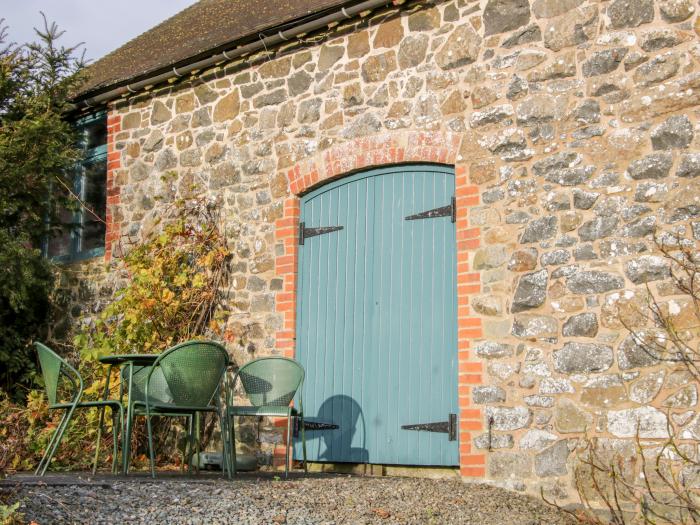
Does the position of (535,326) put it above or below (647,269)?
below

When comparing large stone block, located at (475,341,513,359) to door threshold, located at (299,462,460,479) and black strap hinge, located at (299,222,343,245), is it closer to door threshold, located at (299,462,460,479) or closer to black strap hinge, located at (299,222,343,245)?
door threshold, located at (299,462,460,479)

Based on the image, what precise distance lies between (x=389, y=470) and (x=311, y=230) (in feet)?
7.10

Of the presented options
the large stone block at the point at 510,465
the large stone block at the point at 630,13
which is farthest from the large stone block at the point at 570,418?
the large stone block at the point at 630,13

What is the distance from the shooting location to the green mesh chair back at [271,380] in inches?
269

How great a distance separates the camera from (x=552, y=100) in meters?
6.29

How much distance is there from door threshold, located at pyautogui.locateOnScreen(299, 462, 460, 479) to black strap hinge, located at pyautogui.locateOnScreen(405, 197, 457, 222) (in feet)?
6.32

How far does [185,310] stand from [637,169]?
14.1ft

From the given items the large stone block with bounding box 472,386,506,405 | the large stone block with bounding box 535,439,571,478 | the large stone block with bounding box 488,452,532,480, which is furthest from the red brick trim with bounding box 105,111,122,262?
the large stone block with bounding box 535,439,571,478

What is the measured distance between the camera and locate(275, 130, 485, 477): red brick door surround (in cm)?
632

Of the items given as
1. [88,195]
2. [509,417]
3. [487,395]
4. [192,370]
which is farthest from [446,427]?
[88,195]

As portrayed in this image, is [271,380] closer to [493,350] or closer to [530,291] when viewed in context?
[493,350]

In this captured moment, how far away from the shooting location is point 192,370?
5.87 m

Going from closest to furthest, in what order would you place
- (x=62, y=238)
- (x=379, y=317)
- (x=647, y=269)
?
1. (x=647, y=269)
2. (x=379, y=317)
3. (x=62, y=238)

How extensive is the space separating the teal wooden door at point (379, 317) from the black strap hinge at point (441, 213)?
2 cm
